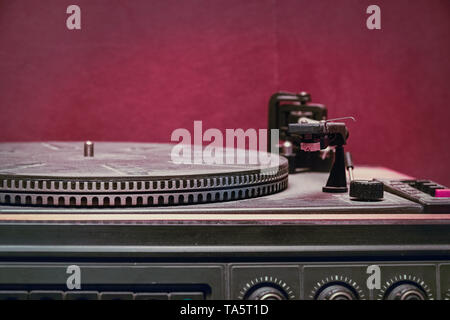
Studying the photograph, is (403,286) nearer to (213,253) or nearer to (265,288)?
(265,288)

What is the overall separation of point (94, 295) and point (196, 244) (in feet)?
0.79

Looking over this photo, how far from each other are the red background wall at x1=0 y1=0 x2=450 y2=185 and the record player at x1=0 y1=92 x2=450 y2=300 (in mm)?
1433

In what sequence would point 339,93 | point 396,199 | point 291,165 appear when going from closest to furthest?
point 396,199, point 291,165, point 339,93

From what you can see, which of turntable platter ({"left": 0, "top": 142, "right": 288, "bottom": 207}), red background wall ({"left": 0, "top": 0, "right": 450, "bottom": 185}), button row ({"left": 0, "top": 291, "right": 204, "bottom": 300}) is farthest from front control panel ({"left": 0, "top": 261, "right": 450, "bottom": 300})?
red background wall ({"left": 0, "top": 0, "right": 450, "bottom": 185})

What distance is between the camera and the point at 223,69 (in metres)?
2.53

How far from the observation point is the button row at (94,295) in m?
1.04

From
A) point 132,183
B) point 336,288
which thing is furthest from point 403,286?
point 132,183

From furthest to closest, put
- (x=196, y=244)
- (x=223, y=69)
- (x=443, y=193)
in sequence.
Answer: (x=223, y=69) < (x=443, y=193) < (x=196, y=244)

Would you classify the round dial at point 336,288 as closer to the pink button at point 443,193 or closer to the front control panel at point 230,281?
the front control panel at point 230,281

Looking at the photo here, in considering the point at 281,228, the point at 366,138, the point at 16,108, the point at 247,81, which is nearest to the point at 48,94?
the point at 16,108

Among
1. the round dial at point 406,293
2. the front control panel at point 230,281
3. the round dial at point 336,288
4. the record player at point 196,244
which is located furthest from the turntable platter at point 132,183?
the round dial at point 406,293
